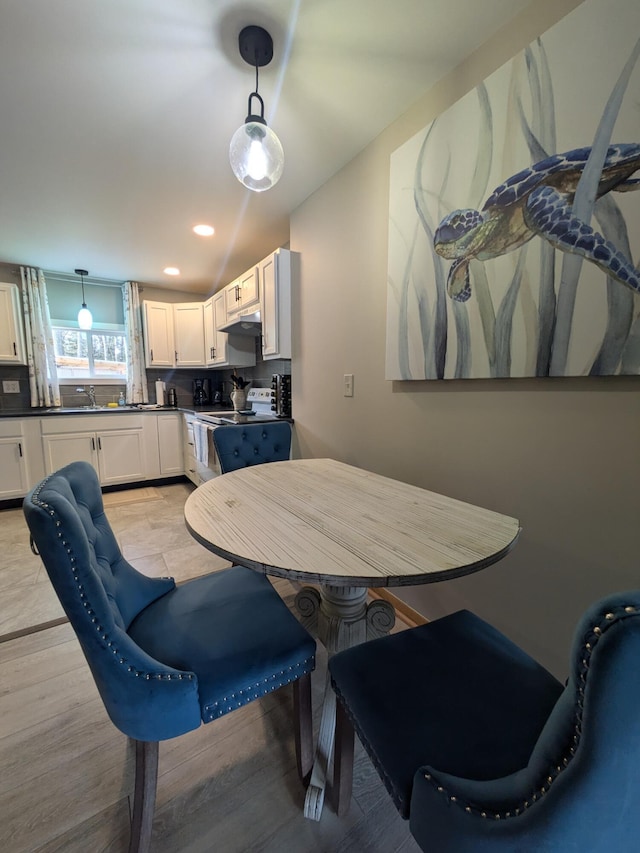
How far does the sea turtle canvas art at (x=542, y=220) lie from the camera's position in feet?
3.03

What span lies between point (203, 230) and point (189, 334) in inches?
61.0

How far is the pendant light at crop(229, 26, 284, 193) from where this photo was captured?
1.19 m

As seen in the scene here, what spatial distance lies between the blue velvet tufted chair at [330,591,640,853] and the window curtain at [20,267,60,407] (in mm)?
4193

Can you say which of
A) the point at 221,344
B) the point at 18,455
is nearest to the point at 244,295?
the point at 221,344

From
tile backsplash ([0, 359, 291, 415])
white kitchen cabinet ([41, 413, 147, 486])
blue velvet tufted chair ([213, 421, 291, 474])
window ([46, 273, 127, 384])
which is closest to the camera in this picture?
blue velvet tufted chair ([213, 421, 291, 474])

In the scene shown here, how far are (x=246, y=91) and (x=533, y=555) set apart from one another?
221cm

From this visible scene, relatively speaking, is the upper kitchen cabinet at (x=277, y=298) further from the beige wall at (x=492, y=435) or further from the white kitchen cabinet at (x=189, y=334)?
the white kitchen cabinet at (x=189, y=334)

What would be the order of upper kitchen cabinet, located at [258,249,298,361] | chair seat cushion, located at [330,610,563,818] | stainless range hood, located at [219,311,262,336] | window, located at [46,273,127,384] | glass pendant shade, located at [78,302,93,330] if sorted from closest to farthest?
1. chair seat cushion, located at [330,610,563,818]
2. upper kitchen cabinet, located at [258,249,298,361]
3. stainless range hood, located at [219,311,262,336]
4. glass pendant shade, located at [78,302,93,330]
5. window, located at [46,273,127,384]

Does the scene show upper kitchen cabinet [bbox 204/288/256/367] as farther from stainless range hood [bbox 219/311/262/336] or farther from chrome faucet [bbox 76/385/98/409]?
chrome faucet [bbox 76/385/98/409]

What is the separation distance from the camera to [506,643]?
0.86 m

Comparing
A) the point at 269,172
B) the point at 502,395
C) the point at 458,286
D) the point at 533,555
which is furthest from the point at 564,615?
the point at 269,172

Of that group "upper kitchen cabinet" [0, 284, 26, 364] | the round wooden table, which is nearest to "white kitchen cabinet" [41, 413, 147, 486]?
"upper kitchen cabinet" [0, 284, 26, 364]

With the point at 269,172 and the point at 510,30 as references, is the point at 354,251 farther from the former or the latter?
the point at 510,30

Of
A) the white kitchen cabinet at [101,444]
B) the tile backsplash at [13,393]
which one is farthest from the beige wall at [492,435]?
the tile backsplash at [13,393]
